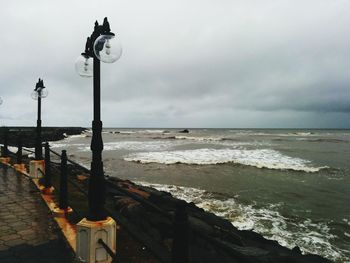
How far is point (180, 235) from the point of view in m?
2.72

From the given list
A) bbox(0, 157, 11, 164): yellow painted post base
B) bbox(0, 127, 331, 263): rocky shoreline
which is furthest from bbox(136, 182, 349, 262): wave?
bbox(0, 157, 11, 164): yellow painted post base

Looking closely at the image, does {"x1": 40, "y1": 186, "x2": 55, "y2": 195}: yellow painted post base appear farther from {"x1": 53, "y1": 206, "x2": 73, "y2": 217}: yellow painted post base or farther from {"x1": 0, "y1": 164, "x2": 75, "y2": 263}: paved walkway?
{"x1": 53, "y1": 206, "x2": 73, "y2": 217}: yellow painted post base

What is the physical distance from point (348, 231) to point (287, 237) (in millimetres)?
2127

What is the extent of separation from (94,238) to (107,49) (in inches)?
96.9

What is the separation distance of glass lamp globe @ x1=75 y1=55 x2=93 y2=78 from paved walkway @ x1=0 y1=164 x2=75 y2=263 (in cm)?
274

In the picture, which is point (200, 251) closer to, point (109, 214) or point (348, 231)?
point (109, 214)

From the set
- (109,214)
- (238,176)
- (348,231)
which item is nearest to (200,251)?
(109,214)

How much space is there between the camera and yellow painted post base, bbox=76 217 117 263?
12.6ft

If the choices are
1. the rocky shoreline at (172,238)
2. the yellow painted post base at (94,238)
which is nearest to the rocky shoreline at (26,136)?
the rocky shoreline at (172,238)

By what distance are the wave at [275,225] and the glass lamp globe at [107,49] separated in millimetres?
7405

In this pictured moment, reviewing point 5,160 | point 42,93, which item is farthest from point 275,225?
point 5,160

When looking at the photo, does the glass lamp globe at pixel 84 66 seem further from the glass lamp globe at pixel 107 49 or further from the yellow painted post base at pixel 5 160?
the yellow painted post base at pixel 5 160

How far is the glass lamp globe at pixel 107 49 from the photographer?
3625 mm

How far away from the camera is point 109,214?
4.14m
